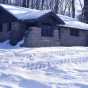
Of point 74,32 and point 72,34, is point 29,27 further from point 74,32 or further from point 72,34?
point 74,32

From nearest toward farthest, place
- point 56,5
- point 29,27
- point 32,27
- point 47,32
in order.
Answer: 1. point 32,27
2. point 29,27
3. point 47,32
4. point 56,5

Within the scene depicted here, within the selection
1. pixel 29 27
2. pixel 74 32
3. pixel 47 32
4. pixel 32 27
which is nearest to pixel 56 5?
pixel 74 32

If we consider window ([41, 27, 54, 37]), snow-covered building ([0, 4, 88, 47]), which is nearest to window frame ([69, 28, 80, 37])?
snow-covered building ([0, 4, 88, 47])

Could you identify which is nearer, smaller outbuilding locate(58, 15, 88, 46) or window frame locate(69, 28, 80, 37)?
smaller outbuilding locate(58, 15, 88, 46)

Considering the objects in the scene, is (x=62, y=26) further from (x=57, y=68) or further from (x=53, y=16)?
(x=57, y=68)

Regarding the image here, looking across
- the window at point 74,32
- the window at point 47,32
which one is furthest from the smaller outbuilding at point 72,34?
the window at point 47,32

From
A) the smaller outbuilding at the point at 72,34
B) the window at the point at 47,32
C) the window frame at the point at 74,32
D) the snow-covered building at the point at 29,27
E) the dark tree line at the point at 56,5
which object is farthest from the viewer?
the dark tree line at the point at 56,5

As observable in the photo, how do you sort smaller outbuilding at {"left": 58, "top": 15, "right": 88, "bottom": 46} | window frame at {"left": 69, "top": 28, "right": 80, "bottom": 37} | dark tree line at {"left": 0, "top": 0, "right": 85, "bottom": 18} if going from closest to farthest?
smaller outbuilding at {"left": 58, "top": 15, "right": 88, "bottom": 46} < window frame at {"left": 69, "top": 28, "right": 80, "bottom": 37} < dark tree line at {"left": 0, "top": 0, "right": 85, "bottom": 18}

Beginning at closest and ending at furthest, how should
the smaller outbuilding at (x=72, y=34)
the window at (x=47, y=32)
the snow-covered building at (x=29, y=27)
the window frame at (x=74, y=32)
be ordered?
1. the snow-covered building at (x=29, y=27)
2. the window at (x=47, y=32)
3. the smaller outbuilding at (x=72, y=34)
4. the window frame at (x=74, y=32)

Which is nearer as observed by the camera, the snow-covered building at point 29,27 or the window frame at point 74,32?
the snow-covered building at point 29,27

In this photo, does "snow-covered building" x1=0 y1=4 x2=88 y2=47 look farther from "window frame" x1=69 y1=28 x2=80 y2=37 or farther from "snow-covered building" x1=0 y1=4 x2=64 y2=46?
"window frame" x1=69 y1=28 x2=80 y2=37

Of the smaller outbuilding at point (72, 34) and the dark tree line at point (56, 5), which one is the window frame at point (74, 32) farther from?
the dark tree line at point (56, 5)

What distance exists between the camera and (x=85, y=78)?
7.36 metres

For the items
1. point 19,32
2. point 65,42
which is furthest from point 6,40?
point 65,42
